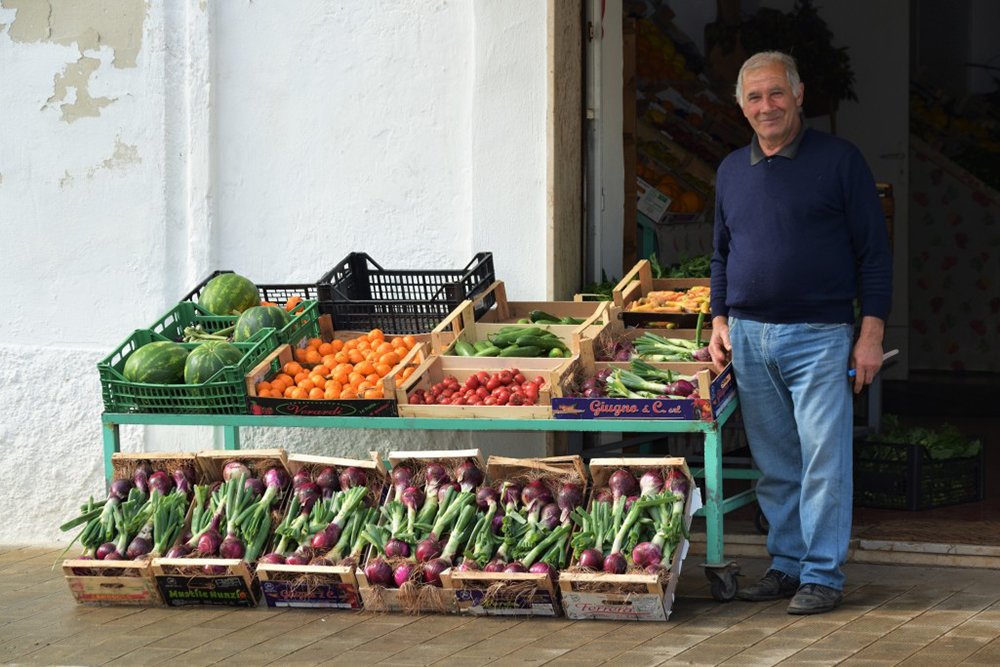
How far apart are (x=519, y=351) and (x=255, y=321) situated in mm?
1377

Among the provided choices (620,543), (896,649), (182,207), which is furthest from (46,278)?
(896,649)

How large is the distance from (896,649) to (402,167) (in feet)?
12.8

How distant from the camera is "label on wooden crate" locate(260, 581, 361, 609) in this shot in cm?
607

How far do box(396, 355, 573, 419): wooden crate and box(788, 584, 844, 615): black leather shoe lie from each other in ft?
4.33

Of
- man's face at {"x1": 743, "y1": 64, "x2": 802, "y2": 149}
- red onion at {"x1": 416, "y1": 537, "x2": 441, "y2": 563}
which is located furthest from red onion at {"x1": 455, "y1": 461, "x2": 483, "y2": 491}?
man's face at {"x1": 743, "y1": 64, "x2": 802, "y2": 149}

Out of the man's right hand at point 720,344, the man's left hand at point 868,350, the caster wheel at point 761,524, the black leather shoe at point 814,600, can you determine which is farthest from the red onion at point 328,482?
the man's left hand at point 868,350

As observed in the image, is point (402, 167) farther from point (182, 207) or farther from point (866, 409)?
point (866, 409)

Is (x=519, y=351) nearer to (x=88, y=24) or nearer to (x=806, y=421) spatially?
(x=806, y=421)

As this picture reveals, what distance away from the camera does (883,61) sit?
41.2ft

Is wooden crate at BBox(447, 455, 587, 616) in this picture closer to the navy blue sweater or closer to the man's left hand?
the navy blue sweater

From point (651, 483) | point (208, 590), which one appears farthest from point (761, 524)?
point (208, 590)

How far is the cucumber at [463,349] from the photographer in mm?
6831

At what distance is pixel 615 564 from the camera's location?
5719 millimetres

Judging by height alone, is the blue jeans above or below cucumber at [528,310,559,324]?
below
